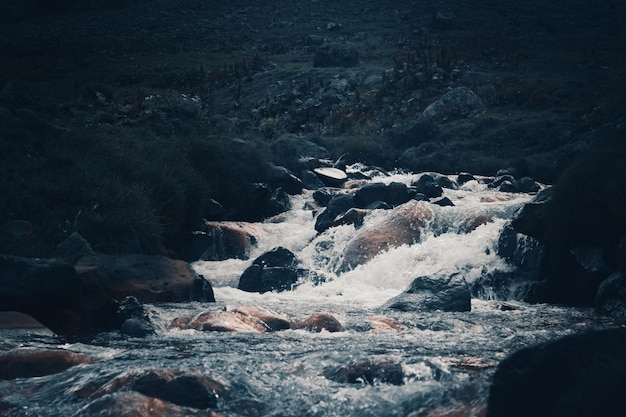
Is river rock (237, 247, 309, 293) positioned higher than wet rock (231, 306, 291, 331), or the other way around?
wet rock (231, 306, 291, 331)

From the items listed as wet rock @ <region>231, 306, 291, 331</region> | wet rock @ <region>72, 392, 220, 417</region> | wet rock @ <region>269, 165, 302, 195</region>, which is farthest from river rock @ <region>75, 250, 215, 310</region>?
wet rock @ <region>269, 165, 302, 195</region>

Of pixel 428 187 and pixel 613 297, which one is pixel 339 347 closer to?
pixel 613 297

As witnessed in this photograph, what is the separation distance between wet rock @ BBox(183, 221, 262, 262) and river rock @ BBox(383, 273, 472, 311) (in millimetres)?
4630

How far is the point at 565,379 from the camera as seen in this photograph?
15.4 feet

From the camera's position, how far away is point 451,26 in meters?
44.3

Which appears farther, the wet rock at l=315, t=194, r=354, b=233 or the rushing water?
the wet rock at l=315, t=194, r=354, b=233

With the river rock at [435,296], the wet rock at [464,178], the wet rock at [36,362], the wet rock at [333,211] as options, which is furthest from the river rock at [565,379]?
the wet rock at [464,178]

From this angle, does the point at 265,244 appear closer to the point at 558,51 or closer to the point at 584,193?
the point at 584,193

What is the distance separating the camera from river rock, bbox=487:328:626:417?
14.6 feet

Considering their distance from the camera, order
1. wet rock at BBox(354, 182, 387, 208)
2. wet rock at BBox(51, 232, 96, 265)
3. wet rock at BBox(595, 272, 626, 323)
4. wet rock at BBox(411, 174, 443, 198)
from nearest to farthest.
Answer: wet rock at BBox(595, 272, 626, 323)
wet rock at BBox(51, 232, 96, 265)
wet rock at BBox(354, 182, 387, 208)
wet rock at BBox(411, 174, 443, 198)

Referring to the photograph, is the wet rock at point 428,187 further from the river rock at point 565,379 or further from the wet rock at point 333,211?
the river rock at point 565,379

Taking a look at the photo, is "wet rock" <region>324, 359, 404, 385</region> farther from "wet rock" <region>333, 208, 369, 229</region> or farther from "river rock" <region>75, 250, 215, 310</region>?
"wet rock" <region>333, 208, 369, 229</region>

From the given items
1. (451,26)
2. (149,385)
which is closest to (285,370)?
(149,385)

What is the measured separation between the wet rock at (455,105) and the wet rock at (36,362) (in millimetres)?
21205
